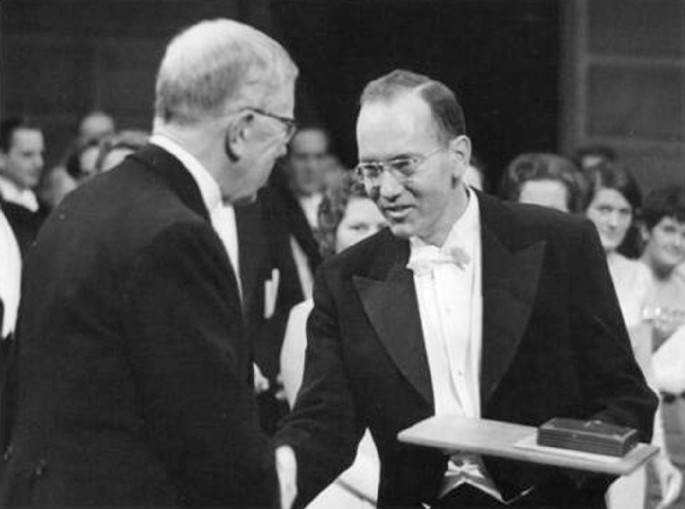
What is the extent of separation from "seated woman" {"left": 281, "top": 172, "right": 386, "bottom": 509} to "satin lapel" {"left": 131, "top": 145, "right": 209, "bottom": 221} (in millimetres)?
1203

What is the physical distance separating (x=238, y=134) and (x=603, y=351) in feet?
2.73

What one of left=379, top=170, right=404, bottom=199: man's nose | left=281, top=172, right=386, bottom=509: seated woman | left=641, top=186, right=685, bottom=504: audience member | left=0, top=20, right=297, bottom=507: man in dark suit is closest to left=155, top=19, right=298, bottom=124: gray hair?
left=0, top=20, right=297, bottom=507: man in dark suit

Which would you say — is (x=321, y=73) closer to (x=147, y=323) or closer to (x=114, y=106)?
(x=114, y=106)

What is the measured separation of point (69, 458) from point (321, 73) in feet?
10.6

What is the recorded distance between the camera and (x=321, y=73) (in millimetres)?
5098

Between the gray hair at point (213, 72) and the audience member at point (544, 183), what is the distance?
1.68 metres

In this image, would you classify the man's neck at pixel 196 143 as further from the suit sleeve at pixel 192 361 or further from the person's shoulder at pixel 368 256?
the person's shoulder at pixel 368 256

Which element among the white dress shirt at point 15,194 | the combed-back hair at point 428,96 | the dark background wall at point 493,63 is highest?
the dark background wall at point 493,63

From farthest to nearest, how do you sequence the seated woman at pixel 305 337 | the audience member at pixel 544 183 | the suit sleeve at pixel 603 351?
the audience member at pixel 544 183 → the seated woman at pixel 305 337 → the suit sleeve at pixel 603 351

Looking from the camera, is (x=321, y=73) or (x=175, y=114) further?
(x=321, y=73)

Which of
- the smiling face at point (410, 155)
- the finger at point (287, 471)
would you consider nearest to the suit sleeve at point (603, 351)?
the smiling face at point (410, 155)

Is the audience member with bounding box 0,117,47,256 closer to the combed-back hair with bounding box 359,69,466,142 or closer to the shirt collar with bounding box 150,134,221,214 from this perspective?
the combed-back hair with bounding box 359,69,466,142

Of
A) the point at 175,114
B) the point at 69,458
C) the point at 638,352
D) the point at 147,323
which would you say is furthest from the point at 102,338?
the point at 638,352

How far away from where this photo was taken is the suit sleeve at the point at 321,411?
8.49ft
